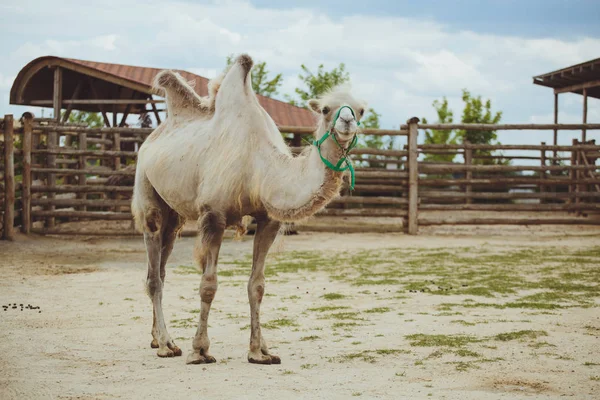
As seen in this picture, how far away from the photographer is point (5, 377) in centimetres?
461

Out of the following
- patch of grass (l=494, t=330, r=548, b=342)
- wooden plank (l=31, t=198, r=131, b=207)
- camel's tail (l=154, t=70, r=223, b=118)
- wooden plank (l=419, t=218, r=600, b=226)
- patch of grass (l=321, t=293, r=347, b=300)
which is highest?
camel's tail (l=154, t=70, r=223, b=118)

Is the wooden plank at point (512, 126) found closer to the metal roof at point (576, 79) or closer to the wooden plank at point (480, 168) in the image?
the wooden plank at point (480, 168)

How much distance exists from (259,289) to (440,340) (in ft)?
4.96

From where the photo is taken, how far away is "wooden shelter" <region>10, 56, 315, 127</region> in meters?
18.2

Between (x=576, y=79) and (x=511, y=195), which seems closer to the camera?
(x=511, y=195)

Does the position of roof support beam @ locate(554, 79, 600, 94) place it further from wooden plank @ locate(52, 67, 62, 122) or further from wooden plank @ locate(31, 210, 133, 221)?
wooden plank @ locate(52, 67, 62, 122)

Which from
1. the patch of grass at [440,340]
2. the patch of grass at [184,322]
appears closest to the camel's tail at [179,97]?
the patch of grass at [184,322]

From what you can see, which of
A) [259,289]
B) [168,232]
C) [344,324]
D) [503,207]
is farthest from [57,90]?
[259,289]

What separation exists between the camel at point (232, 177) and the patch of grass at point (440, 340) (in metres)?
1.20

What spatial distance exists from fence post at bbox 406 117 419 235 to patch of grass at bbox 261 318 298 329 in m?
9.12

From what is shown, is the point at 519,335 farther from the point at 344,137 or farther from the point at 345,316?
the point at 344,137

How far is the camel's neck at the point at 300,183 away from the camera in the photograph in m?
4.65

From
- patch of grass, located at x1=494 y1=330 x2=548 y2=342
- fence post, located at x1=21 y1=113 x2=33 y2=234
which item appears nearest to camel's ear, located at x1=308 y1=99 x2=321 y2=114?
patch of grass, located at x1=494 y1=330 x2=548 y2=342

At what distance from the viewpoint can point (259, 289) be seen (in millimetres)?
5246
